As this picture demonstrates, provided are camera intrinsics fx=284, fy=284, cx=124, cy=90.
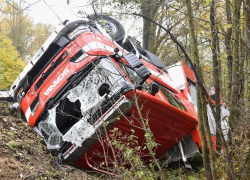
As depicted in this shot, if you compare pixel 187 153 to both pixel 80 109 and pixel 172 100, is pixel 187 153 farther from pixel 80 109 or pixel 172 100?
pixel 80 109

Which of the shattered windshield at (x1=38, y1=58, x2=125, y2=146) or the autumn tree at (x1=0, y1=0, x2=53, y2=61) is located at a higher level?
the shattered windshield at (x1=38, y1=58, x2=125, y2=146)

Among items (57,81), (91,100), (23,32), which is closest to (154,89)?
(91,100)

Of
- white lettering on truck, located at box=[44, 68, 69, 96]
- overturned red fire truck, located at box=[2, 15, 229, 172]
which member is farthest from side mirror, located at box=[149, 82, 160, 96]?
white lettering on truck, located at box=[44, 68, 69, 96]

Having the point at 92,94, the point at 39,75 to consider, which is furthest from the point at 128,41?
the point at 92,94

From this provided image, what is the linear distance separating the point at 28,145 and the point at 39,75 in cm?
122

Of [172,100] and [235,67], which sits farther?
[172,100]

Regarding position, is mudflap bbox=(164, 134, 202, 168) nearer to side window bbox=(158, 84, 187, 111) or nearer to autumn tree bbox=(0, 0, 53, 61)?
side window bbox=(158, 84, 187, 111)

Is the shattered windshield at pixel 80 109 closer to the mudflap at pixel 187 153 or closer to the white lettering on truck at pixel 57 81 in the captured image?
the white lettering on truck at pixel 57 81

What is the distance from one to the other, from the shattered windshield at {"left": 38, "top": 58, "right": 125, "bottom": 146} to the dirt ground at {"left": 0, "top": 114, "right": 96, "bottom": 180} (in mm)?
306

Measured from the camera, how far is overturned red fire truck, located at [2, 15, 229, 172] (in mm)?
3729

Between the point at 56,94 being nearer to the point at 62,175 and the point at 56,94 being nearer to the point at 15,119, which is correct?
the point at 62,175

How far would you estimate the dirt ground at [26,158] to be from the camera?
3598 mm

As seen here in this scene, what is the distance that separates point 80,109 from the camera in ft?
13.7

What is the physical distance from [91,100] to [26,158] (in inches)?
49.8
